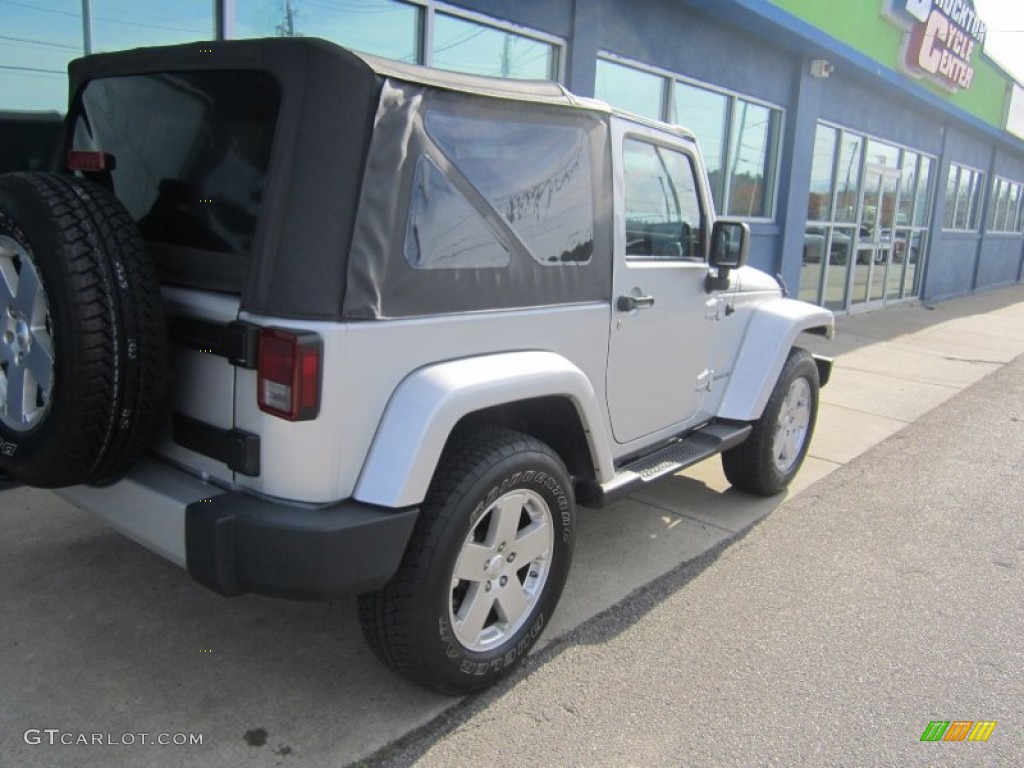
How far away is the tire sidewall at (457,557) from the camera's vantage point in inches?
97.7

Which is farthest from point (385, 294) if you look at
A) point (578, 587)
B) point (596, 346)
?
point (578, 587)

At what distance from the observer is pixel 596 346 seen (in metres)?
3.24

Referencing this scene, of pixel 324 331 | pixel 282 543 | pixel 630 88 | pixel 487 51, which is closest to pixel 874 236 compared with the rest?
pixel 630 88

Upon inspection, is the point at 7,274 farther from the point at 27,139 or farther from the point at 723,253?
the point at 723,253

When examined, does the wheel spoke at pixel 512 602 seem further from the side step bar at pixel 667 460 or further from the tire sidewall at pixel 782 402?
the tire sidewall at pixel 782 402

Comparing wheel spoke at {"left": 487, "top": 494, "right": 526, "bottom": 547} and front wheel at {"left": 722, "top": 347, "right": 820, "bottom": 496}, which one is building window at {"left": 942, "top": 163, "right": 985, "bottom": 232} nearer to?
front wheel at {"left": 722, "top": 347, "right": 820, "bottom": 496}

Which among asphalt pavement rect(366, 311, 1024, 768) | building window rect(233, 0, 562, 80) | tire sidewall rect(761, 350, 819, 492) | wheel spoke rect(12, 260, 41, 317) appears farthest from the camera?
building window rect(233, 0, 562, 80)

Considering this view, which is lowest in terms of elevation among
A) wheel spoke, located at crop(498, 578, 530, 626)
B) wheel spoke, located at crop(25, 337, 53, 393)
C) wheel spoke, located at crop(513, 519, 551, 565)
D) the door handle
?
wheel spoke, located at crop(498, 578, 530, 626)

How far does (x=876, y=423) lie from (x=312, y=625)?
524 cm

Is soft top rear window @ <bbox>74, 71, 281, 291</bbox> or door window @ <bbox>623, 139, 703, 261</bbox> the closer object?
soft top rear window @ <bbox>74, 71, 281, 291</bbox>

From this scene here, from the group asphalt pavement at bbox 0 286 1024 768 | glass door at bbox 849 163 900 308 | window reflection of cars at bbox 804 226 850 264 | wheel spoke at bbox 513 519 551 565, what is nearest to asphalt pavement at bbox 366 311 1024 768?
asphalt pavement at bbox 0 286 1024 768

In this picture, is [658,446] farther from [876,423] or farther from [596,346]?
[876,423]

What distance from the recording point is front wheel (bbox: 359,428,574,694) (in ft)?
8.11

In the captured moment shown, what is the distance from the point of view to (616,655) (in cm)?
308
